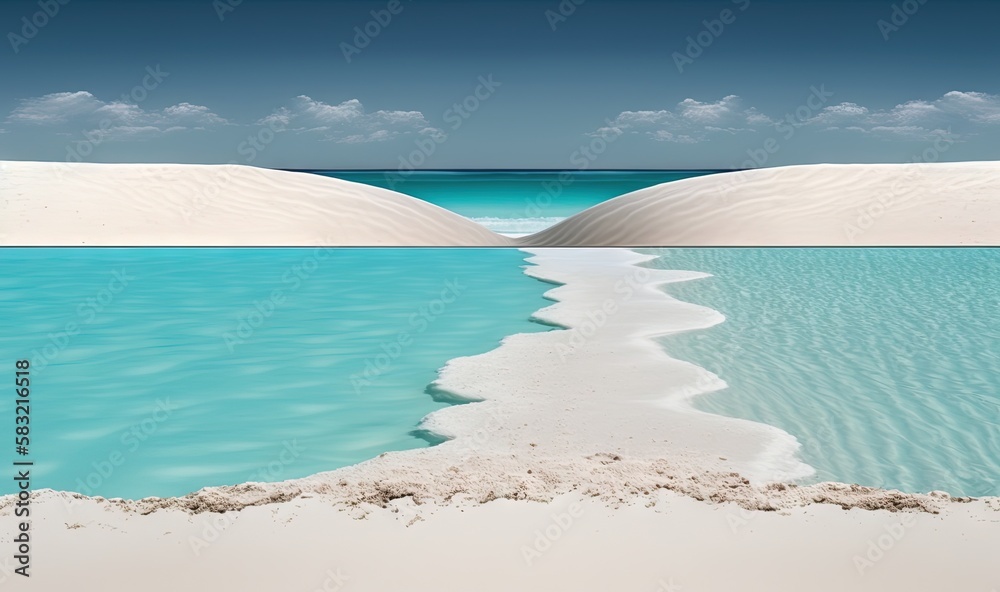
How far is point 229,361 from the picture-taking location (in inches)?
257

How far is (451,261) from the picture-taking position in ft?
51.2

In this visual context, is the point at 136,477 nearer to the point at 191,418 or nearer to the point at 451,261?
the point at 191,418

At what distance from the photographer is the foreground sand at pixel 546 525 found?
276 centimetres

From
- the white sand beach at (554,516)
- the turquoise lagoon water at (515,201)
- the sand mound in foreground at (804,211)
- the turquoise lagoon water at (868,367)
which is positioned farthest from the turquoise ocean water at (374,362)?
the turquoise lagoon water at (515,201)

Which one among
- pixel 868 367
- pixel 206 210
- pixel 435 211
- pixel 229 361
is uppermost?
pixel 206 210

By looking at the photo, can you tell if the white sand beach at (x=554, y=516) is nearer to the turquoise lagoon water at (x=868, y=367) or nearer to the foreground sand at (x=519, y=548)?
the foreground sand at (x=519, y=548)

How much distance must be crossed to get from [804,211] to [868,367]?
14.1 meters

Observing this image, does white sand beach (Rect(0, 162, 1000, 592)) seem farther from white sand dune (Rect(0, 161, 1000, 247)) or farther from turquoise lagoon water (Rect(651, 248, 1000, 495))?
white sand dune (Rect(0, 161, 1000, 247))

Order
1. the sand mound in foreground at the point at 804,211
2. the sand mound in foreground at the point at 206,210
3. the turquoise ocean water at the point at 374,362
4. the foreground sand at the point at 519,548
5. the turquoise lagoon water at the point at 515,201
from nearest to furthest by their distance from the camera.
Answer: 1. the foreground sand at the point at 519,548
2. the turquoise ocean water at the point at 374,362
3. the sand mound in foreground at the point at 206,210
4. the sand mound in foreground at the point at 804,211
5. the turquoise lagoon water at the point at 515,201

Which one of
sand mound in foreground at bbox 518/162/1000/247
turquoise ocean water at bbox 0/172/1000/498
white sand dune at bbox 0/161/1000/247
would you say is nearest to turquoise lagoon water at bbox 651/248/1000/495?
turquoise ocean water at bbox 0/172/1000/498

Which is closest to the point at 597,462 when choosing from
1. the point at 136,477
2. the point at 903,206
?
the point at 136,477

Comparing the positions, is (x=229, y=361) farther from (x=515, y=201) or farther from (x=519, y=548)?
(x=515, y=201)

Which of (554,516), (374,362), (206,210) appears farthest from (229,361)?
(206,210)

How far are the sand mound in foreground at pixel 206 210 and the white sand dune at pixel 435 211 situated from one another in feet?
0.12
